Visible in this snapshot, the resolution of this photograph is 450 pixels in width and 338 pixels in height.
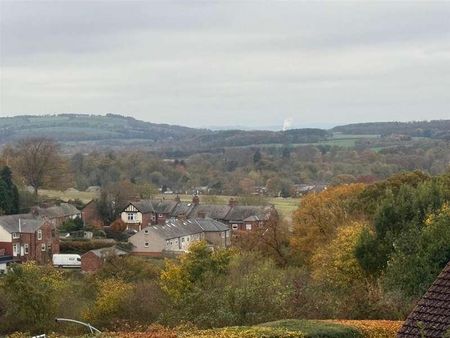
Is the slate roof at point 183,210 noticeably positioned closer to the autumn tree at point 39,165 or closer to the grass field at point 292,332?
the autumn tree at point 39,165

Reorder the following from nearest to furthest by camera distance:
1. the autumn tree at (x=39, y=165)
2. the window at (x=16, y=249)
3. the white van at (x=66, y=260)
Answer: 1. the white van at (x=66, y=260)
2. the window at (x=16, y=249)
3. the autumn tree at (x=39, y=165)

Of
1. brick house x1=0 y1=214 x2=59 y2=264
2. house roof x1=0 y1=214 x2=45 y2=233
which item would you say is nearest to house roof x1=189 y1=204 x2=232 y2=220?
house roof x1=0 y1=214 x2=45 y2=233

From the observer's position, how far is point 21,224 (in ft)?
189

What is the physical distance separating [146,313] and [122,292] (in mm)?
2085

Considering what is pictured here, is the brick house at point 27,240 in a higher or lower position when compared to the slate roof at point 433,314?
lower

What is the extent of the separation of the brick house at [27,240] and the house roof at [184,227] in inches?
324

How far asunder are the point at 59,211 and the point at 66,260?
68.6 feet

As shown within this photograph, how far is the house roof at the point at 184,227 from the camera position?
207ft

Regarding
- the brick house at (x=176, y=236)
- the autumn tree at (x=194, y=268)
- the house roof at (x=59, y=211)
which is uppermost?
the autumn tree at (x=194, y=268)

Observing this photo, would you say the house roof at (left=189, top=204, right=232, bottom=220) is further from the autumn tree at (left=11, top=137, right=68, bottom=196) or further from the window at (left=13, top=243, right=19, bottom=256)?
the window at (left=13, top=243, right=19, bottom=256)

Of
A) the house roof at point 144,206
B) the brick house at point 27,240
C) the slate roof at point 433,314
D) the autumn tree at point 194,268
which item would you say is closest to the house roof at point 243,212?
the house roof at point 144,206

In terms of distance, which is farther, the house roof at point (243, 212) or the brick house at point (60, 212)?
the house roof at point (243, 212)

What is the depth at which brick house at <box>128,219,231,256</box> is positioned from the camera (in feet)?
203

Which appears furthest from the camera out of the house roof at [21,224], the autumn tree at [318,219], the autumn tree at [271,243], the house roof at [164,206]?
the house roof at [164,206]
